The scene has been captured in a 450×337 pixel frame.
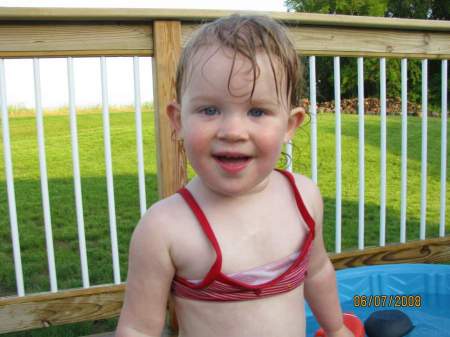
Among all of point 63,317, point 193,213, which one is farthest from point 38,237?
point 193,213

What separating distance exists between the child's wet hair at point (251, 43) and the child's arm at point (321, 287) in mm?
387

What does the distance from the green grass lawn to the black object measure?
73 centimetres

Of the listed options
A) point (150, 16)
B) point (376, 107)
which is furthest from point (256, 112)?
point (376, 107)

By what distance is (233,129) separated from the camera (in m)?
1.05

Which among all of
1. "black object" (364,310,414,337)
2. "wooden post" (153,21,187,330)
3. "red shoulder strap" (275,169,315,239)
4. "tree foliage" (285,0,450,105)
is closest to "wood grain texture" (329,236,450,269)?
"black object" (364,310,414,337)

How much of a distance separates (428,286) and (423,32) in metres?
1.45

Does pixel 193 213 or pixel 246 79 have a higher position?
pixel 246 79

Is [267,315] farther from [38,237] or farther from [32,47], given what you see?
[38,237]

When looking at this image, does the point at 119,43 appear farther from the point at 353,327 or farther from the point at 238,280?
the point at 353,327

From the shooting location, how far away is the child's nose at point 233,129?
105cm

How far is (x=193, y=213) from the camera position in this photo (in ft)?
4.00

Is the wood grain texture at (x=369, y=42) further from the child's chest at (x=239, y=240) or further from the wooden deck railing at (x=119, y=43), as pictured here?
the child's chest at (x=239, y=240)

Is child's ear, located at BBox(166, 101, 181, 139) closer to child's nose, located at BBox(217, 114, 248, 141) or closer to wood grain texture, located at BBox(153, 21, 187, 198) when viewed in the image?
child's nose, located at BBox(217, 114, 248, 141)

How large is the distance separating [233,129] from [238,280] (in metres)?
0.39
